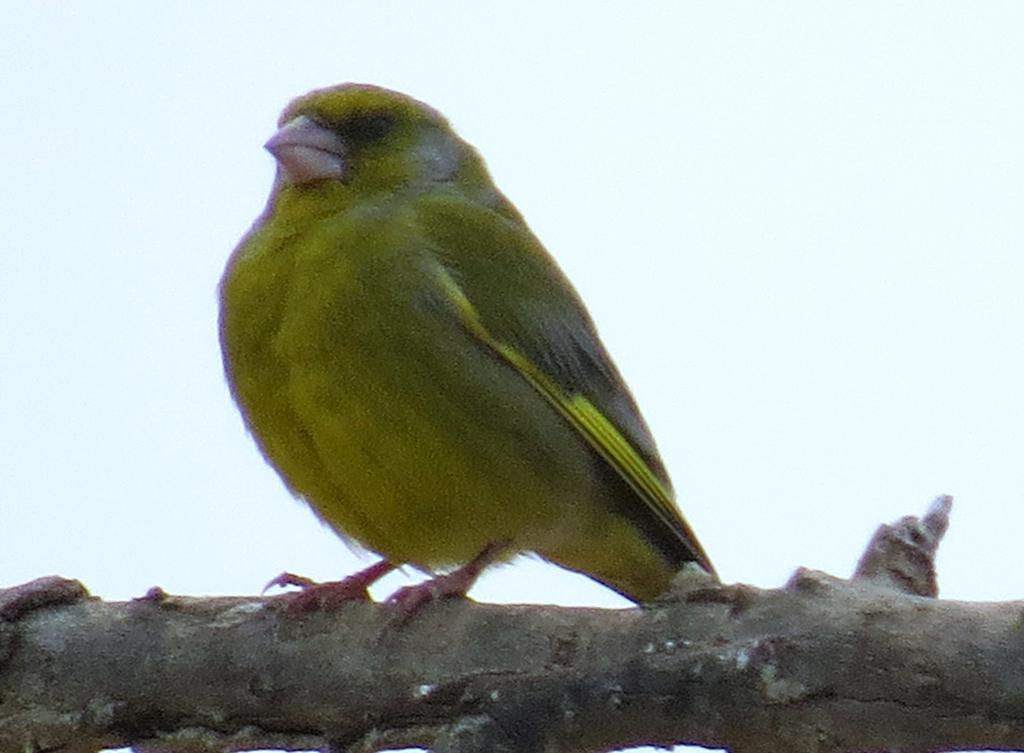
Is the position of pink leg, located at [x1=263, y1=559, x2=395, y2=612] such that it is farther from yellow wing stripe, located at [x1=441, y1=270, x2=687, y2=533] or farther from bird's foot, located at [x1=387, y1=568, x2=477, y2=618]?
yellow wing stripe, located at [x1=441, y1=270, x2=687, y2=533]

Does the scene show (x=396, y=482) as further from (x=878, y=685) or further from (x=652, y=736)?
(x=878, y=685)

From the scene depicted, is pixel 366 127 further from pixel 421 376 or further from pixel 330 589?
pixel 330 589

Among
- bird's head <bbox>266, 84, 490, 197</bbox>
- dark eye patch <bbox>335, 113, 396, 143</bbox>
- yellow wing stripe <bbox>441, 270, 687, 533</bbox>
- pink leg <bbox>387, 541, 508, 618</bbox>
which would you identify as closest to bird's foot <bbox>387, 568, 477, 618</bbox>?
pink leg <bbox>387, 541, 508, 618</bbox>

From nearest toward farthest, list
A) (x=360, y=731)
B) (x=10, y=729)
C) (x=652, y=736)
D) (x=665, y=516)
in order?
(x=652, y=736), (x=360, y=731), (x=10, y=729), (x=665, y=516)

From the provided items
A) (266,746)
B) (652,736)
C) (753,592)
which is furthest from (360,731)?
(753,592)

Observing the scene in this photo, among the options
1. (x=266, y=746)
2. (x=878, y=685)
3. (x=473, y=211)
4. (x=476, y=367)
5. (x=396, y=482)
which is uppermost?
(x=473, y=211)

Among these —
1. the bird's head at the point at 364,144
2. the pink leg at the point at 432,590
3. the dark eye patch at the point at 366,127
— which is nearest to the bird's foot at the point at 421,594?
the pink leg at the point at 432,590

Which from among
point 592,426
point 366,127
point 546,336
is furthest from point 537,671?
point 366,127
